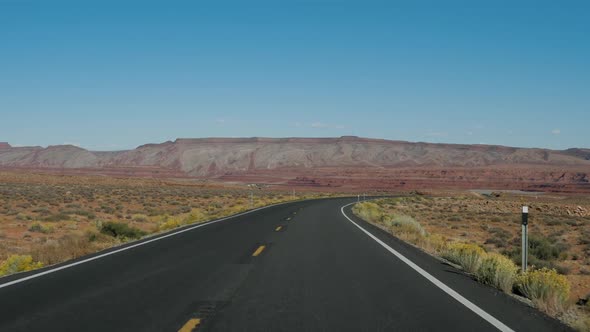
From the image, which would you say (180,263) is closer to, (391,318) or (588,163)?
(391,318)

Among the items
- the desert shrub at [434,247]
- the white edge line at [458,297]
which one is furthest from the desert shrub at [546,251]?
the white edge line at [458,297]

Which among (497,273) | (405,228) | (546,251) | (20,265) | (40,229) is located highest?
(497,273)

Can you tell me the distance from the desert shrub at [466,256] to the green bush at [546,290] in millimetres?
1739

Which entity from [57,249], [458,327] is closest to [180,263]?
[57,249]

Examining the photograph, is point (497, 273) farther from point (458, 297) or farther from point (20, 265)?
point (20, 265)

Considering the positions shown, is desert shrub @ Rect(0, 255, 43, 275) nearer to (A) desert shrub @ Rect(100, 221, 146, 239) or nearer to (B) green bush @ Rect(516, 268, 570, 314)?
(A) desert shrub @ Rect(100, 221, 146, 239)

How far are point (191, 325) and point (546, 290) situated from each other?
208 inches

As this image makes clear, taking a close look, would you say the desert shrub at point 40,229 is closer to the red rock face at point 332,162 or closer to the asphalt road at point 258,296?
the asphalt road at point 258,296

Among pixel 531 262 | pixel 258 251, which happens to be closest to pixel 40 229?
pixel 258 251

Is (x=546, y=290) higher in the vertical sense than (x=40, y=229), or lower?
higher

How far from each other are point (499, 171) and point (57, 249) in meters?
135

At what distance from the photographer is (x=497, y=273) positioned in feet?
30.0

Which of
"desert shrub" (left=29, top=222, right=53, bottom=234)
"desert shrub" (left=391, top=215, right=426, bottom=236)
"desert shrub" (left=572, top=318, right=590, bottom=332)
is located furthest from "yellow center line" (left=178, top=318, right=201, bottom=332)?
"desert shrub" (left=29, top=222, right=53, bottom=234)

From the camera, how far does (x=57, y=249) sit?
13.4 m
